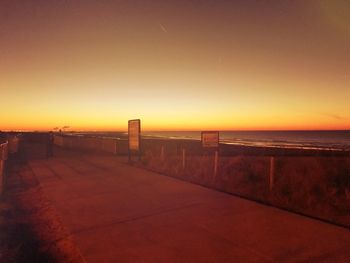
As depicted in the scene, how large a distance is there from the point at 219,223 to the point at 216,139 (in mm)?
8271

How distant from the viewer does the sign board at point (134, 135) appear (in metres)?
20.5

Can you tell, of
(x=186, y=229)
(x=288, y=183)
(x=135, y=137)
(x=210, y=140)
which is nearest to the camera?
(x=186, y=229)

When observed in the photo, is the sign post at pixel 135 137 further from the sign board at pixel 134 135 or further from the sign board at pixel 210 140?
the sign board at pixel 210 140

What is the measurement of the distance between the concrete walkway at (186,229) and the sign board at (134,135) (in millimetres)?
9152

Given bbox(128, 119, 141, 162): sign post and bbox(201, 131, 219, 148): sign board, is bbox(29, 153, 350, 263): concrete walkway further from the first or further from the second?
bbox(128, 119, 141, 162): sign post

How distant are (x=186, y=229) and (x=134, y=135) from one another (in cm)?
1442

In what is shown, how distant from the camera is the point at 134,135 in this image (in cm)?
2091

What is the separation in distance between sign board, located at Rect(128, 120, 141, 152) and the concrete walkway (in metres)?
9.15

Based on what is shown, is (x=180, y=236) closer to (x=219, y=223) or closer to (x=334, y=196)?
(x=219, y=223)

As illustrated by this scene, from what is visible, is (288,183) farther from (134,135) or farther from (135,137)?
(134,135)

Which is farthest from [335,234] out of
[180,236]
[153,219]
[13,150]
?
Answer: [13,150]

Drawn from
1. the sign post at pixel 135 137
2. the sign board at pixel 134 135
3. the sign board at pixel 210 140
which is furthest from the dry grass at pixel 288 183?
the sign board at pixel 134 135

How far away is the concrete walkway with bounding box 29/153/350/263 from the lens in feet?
18.1

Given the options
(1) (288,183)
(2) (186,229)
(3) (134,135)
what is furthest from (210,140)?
(2) (186,229)
